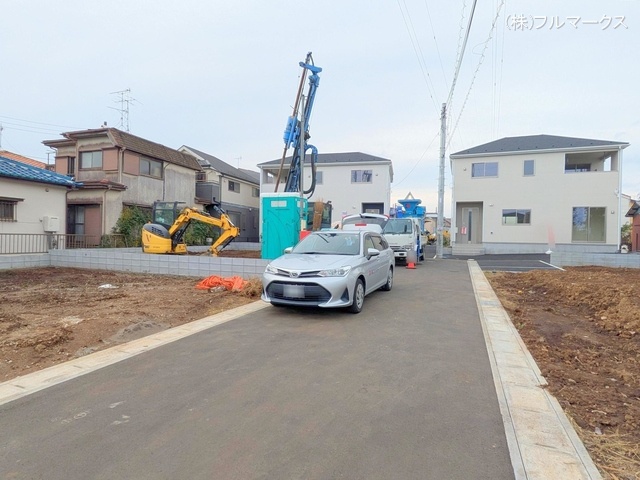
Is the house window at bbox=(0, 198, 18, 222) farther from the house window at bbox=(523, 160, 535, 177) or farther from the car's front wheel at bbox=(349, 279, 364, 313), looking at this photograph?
the house window at bbox=(523, 160, 535, 177)

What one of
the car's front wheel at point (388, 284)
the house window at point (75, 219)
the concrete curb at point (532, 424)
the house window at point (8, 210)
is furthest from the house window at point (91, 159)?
the concrete curb at point (532, 424)

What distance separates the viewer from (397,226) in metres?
16.1

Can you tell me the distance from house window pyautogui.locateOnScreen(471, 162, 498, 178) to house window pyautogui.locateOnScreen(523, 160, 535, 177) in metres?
1.63

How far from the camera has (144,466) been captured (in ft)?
8.45

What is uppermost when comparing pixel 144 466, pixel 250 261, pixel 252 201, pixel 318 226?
pixel 252 201

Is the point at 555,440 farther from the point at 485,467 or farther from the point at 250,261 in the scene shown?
the point at 250,261

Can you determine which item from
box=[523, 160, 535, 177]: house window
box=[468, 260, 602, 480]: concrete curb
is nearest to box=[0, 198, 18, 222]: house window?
box=[468, 260, 602, 480]: concrete curb

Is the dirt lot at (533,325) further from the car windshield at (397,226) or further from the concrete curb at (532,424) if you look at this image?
the car windshield at (397,226)

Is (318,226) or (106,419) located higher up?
(318,226)

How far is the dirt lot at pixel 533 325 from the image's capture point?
3.39m

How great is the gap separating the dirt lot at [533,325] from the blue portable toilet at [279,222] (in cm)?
273

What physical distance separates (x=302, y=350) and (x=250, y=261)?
5730 mm

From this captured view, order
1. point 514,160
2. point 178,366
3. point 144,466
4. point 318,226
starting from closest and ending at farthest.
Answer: point 144,466, point 178,366, point 318,226, point 514,160

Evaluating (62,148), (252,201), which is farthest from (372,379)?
(252,201)
